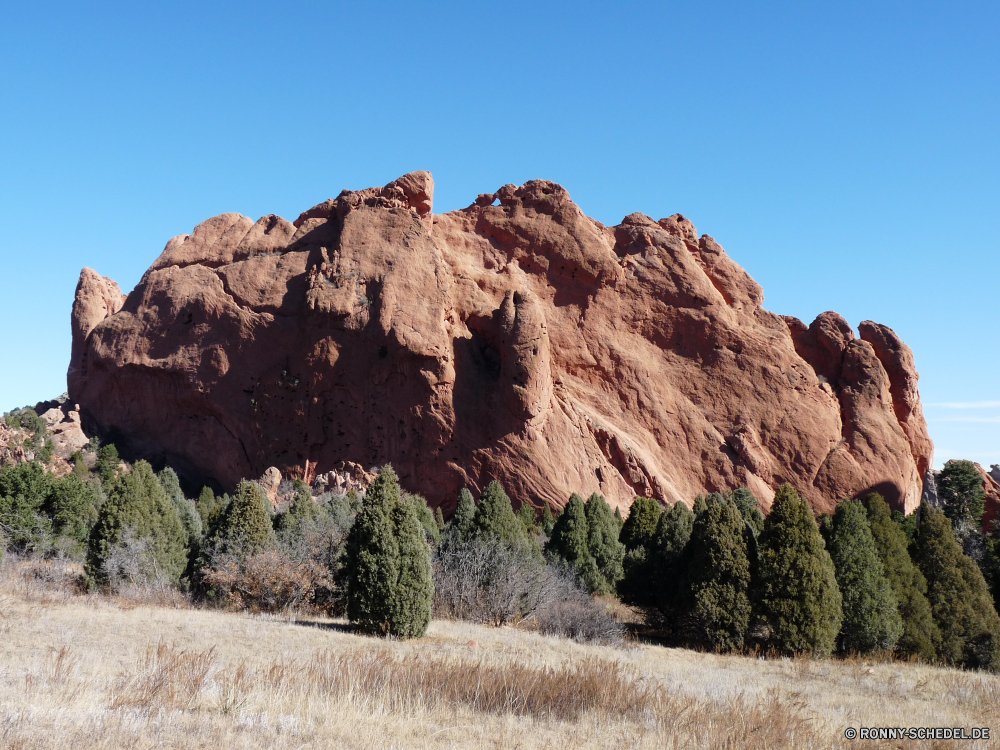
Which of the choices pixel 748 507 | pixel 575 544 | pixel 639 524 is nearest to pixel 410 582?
pixel 575 544

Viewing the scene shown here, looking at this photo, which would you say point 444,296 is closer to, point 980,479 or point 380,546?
point 380,546

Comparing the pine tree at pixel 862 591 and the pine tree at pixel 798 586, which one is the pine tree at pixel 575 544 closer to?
the pine tree at pixel 798 586

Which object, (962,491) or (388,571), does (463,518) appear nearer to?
(388,571)

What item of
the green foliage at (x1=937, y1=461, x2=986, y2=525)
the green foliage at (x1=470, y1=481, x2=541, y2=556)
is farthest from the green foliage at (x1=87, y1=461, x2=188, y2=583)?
the green foliage at (x1=937, y1=461, x2=986, y2=525)

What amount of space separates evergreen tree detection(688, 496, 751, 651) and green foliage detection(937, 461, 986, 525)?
31903 mm

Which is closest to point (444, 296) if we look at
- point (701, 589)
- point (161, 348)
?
point (161, 348)

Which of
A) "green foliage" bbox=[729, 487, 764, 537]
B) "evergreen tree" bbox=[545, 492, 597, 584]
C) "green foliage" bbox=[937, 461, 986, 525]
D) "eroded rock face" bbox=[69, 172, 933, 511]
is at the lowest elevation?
"evergreen tree" bbox=[545, 492, 597, 584]

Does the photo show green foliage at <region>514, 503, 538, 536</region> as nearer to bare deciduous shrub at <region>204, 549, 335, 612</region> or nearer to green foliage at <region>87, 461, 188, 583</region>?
bare deciduous shrub at <region>204, 549, 335, 612</region>

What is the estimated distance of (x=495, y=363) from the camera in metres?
42.4

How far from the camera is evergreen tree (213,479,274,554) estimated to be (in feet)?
61.1

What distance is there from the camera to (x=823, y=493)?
148ft

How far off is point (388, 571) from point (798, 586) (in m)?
9.62

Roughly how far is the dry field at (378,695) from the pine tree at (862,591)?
327cm

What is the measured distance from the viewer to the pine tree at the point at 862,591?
17.7 m
